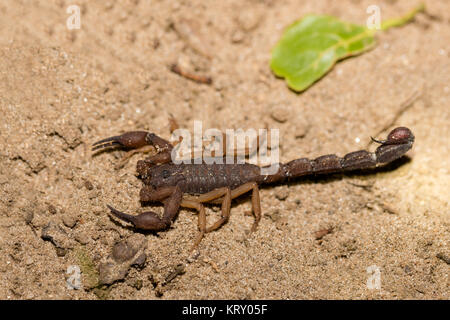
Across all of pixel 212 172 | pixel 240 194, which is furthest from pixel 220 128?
pixel 240 194

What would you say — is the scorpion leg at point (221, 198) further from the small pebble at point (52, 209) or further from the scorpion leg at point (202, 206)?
the small pebble at point (52, 209)

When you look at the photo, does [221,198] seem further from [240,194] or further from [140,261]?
[140,261]

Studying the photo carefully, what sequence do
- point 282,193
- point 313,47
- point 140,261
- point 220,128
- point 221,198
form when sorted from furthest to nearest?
point 313,47 < point 220,128 < point 282,193 < point 221,198 < point 140,261

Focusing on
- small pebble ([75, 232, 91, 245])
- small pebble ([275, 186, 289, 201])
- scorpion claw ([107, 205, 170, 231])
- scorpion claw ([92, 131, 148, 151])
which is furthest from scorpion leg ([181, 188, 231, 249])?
small pebble ([75, 232, 91, 245])

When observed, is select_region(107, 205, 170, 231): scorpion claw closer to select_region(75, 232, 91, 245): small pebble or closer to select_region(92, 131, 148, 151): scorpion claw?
select_region(75, 232, 91, 245): small pebble

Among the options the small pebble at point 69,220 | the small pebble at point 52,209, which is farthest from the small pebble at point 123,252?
the small pebble at point 52,209

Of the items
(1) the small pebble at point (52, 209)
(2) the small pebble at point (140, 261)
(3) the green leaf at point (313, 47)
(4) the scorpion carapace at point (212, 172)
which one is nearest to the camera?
(2) the small pebble at point (140, 261)
